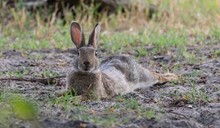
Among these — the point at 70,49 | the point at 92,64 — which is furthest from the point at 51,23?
the point at 92,64

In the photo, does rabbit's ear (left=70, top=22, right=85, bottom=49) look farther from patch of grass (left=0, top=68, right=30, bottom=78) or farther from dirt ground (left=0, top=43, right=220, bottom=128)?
patch of grass (left=0, top=68, right=30, bottom=78)

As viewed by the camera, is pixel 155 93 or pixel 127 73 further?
pixel 127 73

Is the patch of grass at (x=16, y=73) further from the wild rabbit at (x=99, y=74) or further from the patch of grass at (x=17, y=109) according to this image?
the patch of grass at (x=17, y=109)

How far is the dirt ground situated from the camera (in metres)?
4.85

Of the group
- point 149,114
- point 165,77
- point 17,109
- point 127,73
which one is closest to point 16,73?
point 127,73

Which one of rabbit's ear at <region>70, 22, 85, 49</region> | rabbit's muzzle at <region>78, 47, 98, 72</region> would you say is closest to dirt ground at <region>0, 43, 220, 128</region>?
rabbit's muzzle at <region>78, 47, 98, 72</region>

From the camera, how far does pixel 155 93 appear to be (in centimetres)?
659

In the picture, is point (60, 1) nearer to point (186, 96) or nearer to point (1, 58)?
point (1, 58)

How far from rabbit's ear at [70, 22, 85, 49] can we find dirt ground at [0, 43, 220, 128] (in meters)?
0.51

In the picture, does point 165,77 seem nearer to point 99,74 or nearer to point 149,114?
point 99,74

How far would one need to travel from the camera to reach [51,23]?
11.6 metres

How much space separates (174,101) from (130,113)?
956mm

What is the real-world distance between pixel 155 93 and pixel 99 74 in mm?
686

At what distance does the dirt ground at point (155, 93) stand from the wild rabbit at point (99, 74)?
6.5 inches
